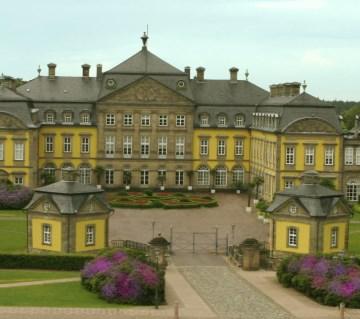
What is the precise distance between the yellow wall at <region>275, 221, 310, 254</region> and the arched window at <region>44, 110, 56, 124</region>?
125 feet

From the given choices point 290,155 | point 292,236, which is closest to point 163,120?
point 290,155

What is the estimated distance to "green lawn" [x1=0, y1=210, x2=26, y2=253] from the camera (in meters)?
50.7

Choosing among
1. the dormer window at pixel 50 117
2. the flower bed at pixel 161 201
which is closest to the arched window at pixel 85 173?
the dormer window at pixel 50 117

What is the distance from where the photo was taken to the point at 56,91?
83.9 metres

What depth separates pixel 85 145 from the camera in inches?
3263

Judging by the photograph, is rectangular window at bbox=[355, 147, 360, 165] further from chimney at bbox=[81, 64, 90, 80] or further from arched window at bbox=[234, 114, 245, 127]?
chimney at bbox=[81, 64, 90, 80]

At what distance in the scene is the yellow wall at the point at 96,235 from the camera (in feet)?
156

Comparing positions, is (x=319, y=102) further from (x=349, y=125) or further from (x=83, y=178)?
(x=349, y=125)

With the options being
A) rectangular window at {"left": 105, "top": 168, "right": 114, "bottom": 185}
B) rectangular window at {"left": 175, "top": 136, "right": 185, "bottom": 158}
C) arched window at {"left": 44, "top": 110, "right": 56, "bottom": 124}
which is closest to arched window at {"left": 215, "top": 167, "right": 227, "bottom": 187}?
rectangular window at {"left": 175, "top": 136, "right": 185, "bottom": 158}

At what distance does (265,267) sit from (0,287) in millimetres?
16513

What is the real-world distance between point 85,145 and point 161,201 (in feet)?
46.5

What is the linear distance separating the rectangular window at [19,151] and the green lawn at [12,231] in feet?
35.1

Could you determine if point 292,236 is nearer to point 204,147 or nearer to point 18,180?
point 204,147

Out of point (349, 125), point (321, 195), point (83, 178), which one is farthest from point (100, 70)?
point (349, 125)
